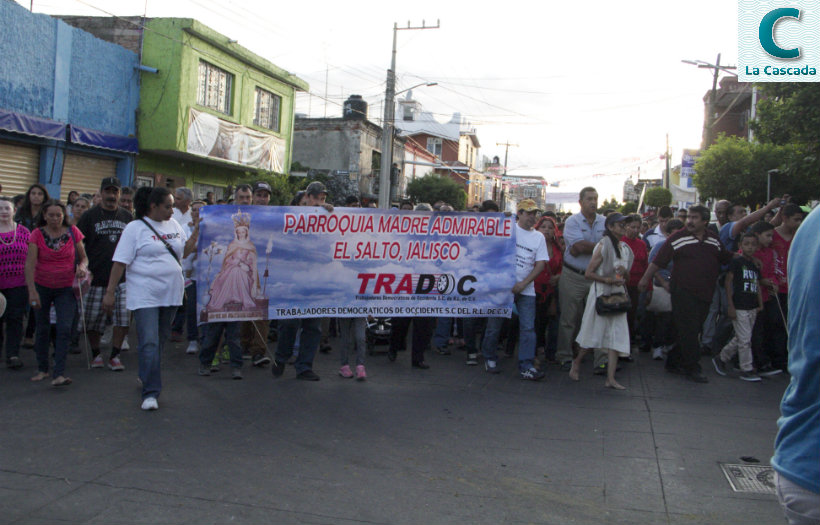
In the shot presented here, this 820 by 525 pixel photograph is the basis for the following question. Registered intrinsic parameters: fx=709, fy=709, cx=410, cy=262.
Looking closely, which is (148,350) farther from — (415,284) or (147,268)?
(415,284)

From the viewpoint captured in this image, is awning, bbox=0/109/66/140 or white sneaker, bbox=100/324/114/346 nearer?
white sneaker, bbox=100/324/114/346

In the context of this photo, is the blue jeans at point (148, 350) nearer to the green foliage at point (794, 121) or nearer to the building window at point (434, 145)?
the green foliage at point (794, 121)

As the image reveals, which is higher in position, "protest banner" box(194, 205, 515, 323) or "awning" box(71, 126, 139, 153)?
"awning" box(71, 126, 139, 153)

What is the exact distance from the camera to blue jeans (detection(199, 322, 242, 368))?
23.3ft

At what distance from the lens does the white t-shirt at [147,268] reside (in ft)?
19.4

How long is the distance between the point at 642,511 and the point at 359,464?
1.79m

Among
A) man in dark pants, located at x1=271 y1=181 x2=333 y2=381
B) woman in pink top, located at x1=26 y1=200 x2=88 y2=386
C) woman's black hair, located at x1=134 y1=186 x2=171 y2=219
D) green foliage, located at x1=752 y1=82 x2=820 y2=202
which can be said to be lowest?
man in dark pants, located at x1=271 y1=181 x2=333 y2=381

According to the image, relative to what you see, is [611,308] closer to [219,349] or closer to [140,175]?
[219,349]

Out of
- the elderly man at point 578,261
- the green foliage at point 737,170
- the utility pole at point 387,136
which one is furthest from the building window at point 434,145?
the elderly man at point 578,261

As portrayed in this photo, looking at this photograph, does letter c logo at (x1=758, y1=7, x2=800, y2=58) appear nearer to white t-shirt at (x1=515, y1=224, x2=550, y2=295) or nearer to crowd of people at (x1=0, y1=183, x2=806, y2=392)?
crowd of people at (x1=0, y1=183, x2=806, y2=392)

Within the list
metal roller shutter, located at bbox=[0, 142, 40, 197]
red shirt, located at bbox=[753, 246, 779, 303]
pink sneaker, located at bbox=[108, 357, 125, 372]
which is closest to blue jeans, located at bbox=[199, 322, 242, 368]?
pink sneaker, located at bbox=[108, 357, 125, 372]

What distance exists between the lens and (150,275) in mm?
5949

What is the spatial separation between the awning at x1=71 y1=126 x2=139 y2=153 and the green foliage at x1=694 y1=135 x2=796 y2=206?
18303 mm

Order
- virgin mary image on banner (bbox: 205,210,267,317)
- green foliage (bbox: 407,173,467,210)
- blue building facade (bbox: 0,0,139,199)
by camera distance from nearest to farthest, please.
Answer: virgin mary image on banner (bbox: 205,210,267,317) < blue building facade (bbox: 0,0,139,199) < green foliage (bbox: 407,173,467,210)
